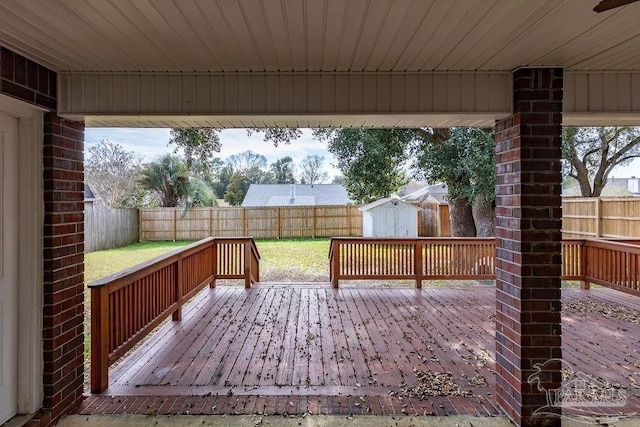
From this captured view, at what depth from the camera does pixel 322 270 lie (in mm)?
8477

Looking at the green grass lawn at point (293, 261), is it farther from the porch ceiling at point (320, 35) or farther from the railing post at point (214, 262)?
the porch ceiling at point (320, 35)

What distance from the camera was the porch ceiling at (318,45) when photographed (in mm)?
1615

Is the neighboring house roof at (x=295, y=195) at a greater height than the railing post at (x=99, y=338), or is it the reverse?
the neighboring house roof at (x=295, y=195)

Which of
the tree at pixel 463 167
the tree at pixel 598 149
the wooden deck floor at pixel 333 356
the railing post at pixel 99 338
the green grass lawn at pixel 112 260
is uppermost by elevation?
the tree at pixel 598 149

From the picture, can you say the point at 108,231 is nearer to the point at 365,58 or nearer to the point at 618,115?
the point at 365,58

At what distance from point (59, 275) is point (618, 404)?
419cm

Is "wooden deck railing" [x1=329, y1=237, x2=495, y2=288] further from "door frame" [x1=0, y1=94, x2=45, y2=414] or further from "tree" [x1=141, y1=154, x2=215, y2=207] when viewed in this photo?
"tree" [x1=141, y1=154, x2=215, y2=207]

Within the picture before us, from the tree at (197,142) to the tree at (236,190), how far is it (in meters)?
19.3

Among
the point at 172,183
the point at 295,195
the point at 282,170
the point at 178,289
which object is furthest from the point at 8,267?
the point at 282,170

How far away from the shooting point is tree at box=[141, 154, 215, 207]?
15195mm

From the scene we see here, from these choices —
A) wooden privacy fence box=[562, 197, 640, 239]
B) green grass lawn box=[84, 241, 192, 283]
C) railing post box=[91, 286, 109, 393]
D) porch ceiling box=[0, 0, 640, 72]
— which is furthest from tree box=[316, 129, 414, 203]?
railing post box=[91, 286, 109, 393]

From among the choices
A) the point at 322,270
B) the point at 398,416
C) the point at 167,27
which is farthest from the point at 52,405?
the point at 322,270

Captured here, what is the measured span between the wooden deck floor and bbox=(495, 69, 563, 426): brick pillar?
425mm

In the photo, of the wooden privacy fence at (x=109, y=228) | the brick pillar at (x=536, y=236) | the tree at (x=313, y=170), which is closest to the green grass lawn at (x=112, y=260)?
the wooden privacy fence at (x=109, y=228)
